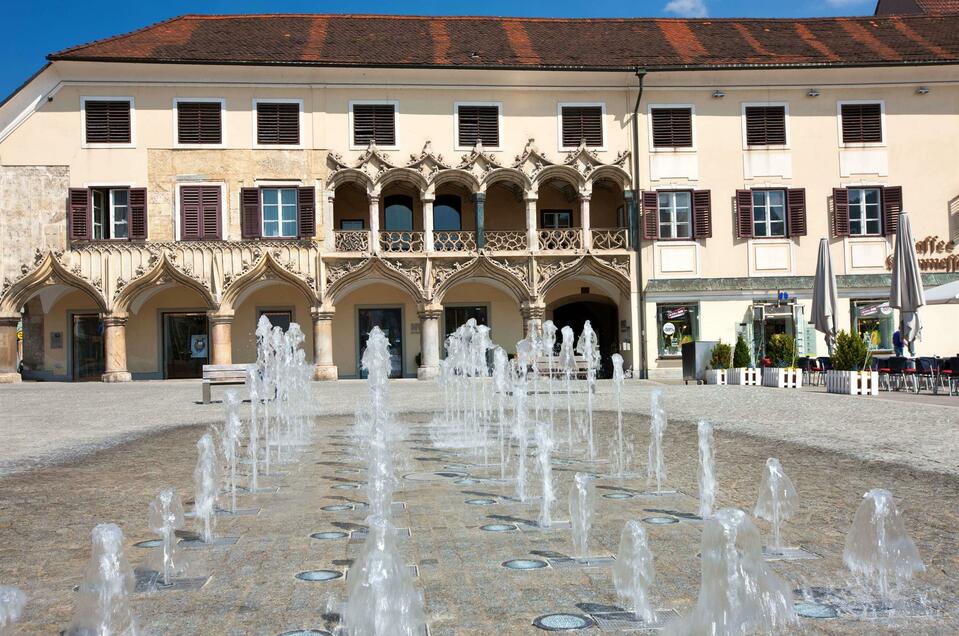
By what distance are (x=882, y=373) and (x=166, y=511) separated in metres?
19.7

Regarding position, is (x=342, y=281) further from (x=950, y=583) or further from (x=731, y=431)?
(x=950, y=583)

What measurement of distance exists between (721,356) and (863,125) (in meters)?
11.9

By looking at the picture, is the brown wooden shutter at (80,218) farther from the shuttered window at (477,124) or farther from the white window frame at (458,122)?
the shuttered window at (477,124)

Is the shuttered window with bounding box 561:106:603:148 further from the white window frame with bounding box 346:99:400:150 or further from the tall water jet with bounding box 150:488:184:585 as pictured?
the tall water jet with bounding box 150:488:184:585

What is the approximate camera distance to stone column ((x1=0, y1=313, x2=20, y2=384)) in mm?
27094

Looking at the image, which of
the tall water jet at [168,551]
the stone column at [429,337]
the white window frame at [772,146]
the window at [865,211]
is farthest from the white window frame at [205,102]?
the tall water jet at [168,551]

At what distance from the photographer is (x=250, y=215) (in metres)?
28.2

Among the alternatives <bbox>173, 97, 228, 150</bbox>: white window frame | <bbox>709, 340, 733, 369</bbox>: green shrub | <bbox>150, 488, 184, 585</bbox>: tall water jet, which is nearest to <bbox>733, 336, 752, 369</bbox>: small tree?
<bbox>709, 340, 733, 369</bbox>: green shrub

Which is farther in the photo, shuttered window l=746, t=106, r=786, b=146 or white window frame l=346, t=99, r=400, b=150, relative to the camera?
shuttered window l=746, t=106, r=786, b=146

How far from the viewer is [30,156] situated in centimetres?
2767

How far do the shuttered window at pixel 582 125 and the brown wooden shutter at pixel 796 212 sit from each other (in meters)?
6.77

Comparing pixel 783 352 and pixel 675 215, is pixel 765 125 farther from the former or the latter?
pixel 783 352

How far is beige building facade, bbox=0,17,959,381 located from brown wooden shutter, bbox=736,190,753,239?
0.08 meters

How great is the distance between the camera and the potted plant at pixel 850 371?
60.1 feet
